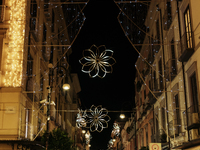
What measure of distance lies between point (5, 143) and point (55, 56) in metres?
15.2

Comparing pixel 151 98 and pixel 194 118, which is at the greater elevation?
pixel 151 98

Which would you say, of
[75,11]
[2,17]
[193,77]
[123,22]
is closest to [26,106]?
[2,17]

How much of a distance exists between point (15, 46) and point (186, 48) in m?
8.44

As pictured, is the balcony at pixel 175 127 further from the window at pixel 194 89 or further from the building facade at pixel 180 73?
the window at pixel 194 89

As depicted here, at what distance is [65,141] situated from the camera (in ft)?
56.0

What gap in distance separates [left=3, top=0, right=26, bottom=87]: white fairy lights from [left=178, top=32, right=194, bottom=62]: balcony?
7866 millimetres

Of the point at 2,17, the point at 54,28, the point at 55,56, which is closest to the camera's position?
the point at 2,17

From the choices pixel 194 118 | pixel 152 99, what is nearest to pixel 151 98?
pixel 152 99

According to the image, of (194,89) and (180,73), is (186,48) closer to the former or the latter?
(194,89)

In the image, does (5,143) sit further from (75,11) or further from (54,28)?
(54,28)

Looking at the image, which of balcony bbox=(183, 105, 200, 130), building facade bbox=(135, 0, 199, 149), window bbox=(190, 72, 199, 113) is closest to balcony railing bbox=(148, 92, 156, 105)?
building facade bbox=(135, 0, 199, 149)

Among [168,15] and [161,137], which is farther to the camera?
[161,137]

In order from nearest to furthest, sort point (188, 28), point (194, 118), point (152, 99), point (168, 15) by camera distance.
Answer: point (194, 118) < point (188, 28) < point (168, 15) < point (152, 99)

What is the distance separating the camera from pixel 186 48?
1354 cm
